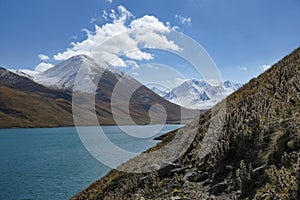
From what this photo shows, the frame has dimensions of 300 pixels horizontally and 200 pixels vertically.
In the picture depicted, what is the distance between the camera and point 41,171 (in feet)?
176

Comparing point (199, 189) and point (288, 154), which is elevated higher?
point (288, 154)

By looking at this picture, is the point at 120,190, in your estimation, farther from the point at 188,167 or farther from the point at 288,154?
the point at 288,154

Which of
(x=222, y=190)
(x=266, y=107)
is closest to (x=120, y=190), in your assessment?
(x=222, y=190)

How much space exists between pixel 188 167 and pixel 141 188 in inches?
95.8

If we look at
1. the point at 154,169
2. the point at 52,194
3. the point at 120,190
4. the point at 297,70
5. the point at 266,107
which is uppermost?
the point at 297,70

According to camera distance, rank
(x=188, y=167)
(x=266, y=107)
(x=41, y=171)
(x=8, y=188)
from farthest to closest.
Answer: (x=41, y=171) → (x=8, y=188) → (x=188, y=167) → (x=266, y=107)

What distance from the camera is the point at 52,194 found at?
124ft

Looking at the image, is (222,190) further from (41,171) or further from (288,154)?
(41,171)

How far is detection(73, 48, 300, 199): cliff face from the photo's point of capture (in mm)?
8781

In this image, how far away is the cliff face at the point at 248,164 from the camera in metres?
8.78

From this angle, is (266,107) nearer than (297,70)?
Yes

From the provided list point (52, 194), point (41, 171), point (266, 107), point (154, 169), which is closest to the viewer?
point (266, 107)

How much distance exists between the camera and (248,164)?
1062 centimetres

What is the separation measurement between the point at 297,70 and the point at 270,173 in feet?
29.5
